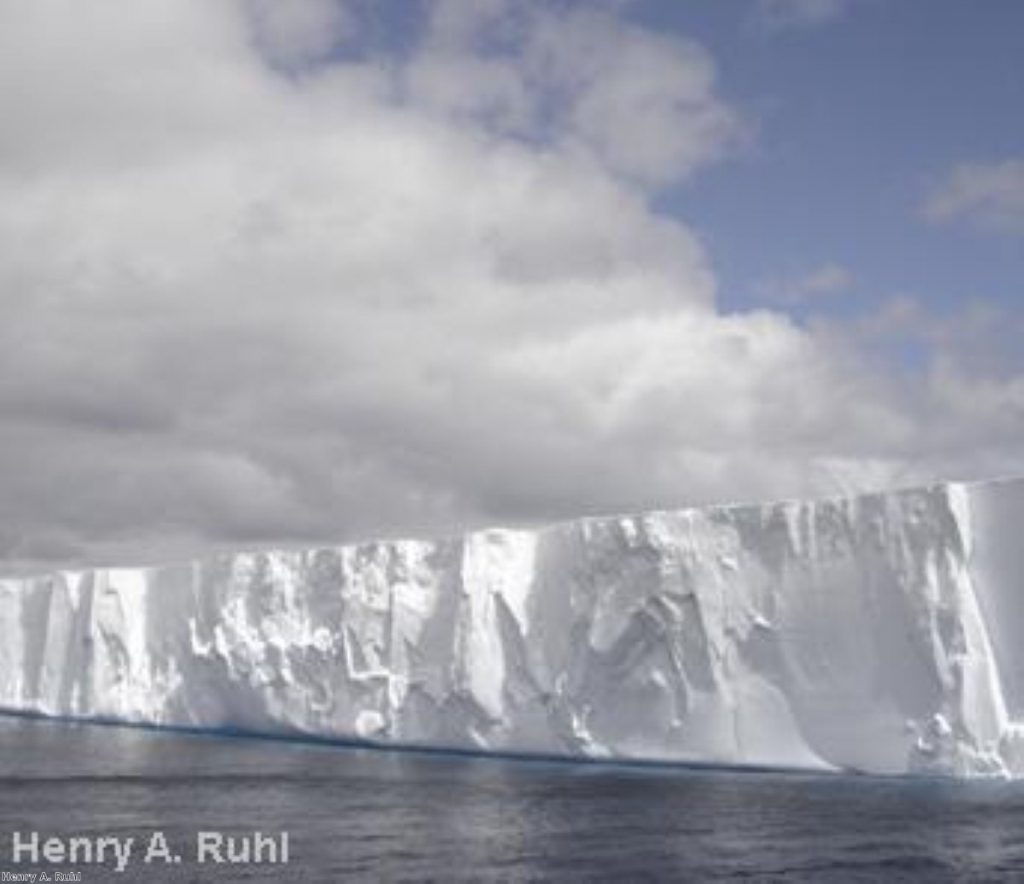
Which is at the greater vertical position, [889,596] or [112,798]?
[889,596]

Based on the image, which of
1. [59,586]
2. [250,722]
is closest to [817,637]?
[250,722]

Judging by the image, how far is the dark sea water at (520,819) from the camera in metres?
18.7

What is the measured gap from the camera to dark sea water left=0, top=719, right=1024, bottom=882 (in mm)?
18672

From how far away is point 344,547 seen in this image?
42.7m

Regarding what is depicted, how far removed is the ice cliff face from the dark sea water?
1.35 meters

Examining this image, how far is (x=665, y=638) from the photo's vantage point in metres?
33.7

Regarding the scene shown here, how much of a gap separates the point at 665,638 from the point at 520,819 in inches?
427

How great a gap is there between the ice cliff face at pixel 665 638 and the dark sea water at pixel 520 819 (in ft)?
4.44

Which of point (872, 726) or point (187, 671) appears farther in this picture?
point (187, 671)

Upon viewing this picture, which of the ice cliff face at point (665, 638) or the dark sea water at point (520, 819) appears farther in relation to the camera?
the ice cliff face at point (665, 638)

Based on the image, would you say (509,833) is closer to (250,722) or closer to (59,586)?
(250,722)

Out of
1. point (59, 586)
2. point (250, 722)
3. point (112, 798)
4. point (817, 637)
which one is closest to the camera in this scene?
point (112, 798)

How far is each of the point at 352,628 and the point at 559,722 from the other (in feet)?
28.7

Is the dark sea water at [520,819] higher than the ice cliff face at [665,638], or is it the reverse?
the ice cliff face at [665,638]
